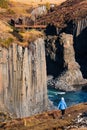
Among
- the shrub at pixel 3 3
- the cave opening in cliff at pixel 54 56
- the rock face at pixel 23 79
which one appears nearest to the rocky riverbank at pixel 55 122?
the rock face at pixel 23 79

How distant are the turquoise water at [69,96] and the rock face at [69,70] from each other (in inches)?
139

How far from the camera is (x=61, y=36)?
12962cm

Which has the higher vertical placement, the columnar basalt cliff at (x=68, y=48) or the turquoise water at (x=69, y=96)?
the columnar basalt cliff at (x=68, y=48)

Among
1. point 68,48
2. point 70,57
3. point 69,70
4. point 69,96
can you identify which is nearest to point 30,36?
point 69,96

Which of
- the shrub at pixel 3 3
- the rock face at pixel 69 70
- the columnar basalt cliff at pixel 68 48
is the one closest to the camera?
the rock face at pixel 69 70

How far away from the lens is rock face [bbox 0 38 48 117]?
6906cm

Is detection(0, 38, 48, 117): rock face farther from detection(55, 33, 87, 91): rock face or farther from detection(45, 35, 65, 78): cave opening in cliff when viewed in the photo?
detection(45, 35, 65, 78): cave opening in cliff

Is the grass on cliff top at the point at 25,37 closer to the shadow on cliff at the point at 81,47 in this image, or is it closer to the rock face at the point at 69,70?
the rock face at the point at 69,70

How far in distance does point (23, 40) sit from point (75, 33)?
6082cm

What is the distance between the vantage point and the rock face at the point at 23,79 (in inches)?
2719

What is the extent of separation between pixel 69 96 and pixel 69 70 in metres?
16.1

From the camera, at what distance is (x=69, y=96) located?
10681 centimetres

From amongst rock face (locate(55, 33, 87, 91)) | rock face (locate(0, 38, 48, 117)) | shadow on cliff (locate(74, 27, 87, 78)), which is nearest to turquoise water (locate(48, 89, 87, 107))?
rock face (locate(55, 33, 87, 91))

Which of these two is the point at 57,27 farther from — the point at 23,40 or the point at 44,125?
the point at 44,125
